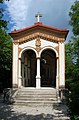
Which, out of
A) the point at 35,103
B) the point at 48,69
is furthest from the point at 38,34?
the point at 48,69

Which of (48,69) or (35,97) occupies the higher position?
(48,69)

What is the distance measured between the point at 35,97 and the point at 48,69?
955cm

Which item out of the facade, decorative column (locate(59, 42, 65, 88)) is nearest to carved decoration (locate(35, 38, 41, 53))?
the facade

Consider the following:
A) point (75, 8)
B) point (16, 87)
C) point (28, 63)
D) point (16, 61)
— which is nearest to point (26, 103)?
point (16, 87)

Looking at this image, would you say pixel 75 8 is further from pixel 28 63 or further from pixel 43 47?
pixel 28 63

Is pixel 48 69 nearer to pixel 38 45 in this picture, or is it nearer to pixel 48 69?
pixel 48 69

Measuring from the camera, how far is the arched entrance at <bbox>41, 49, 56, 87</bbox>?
2683 centimetres

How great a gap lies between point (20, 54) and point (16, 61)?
2.43 feet

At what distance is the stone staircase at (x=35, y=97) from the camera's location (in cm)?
1733

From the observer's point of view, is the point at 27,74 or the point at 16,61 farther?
the point at 27,74

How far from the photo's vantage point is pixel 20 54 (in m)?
21.5

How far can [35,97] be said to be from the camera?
18.5 metres

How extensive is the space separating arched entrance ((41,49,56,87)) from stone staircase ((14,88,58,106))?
7.10 meters

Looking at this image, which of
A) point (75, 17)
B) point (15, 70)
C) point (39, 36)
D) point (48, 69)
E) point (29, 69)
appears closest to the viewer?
point (75, 17)
